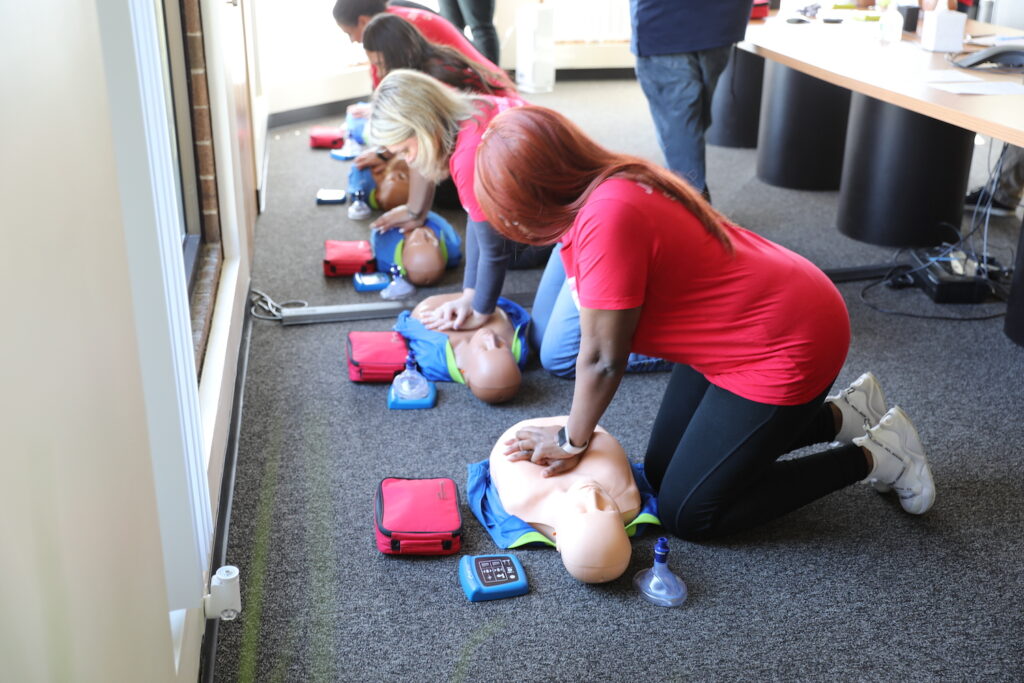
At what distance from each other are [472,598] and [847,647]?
70 centimetres

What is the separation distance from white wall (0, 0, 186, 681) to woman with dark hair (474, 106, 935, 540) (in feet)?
2.54

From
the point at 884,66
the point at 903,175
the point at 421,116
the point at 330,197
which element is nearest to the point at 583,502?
the point at 421,116

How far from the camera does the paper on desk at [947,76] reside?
9.53 feet

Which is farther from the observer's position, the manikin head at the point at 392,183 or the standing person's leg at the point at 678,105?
the manikin head at the point at 392,183

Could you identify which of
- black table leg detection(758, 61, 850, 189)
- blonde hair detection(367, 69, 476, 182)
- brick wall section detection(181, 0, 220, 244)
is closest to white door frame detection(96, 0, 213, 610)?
blonde hair detection(367, 69, 476, 182)

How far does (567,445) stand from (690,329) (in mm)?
368

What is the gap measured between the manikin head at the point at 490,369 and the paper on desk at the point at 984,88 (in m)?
1.45

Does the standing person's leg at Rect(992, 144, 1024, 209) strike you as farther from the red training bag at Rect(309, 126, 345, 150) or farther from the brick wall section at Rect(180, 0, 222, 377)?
the red training bag at Rect(309, 126, 345, 150)

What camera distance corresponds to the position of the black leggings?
6.30 ft

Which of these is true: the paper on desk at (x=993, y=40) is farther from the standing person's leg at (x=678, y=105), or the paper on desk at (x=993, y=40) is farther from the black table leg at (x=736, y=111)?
the black table leg at (x=736, y=111)

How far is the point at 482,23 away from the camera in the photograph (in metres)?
4.75

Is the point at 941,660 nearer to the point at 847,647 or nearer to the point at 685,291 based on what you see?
the point at 847,647

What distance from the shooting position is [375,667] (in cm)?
173

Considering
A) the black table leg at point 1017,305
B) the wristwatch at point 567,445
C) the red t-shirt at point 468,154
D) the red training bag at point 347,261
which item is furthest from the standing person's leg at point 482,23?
the wristwatch at point 567,445
